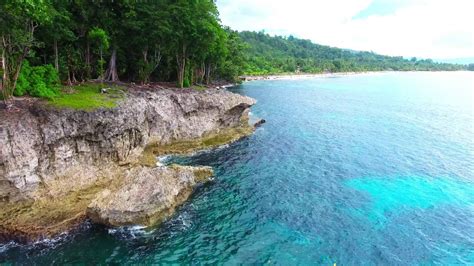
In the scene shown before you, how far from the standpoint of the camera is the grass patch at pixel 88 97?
117 ft

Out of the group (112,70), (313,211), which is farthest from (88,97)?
(313,211)

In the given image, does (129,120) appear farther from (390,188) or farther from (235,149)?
(390,188)

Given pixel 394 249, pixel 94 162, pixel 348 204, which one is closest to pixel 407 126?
pixel 348 204

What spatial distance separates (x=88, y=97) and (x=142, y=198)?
16.7 metres

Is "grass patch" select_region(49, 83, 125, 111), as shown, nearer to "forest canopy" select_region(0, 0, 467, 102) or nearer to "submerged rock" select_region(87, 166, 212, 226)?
"forest canopy" select_region(0, 0, 467, 102)

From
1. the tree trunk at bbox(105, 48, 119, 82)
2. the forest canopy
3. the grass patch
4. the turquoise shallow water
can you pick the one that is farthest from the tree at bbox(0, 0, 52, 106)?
the tree trunk at bbox(105, 48, 119, 82)

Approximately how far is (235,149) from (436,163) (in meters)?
29.5

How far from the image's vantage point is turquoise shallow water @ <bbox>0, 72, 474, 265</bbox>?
25.7m

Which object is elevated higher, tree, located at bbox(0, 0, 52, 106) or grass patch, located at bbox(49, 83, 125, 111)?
tree, located at bbox(0, 0, 52, 106)

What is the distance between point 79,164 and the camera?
3394 cm

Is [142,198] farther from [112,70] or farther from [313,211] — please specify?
[112,70]

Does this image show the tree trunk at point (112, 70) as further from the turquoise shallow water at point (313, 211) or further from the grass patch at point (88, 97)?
the turquoise shallow water at point (313, 211)

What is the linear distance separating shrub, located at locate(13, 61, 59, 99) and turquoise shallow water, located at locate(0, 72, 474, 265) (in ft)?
54.2

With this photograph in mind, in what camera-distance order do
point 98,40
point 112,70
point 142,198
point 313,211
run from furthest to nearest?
1. point 112,70
2. point 98,40
3. point 313,211
4. point 142,198
